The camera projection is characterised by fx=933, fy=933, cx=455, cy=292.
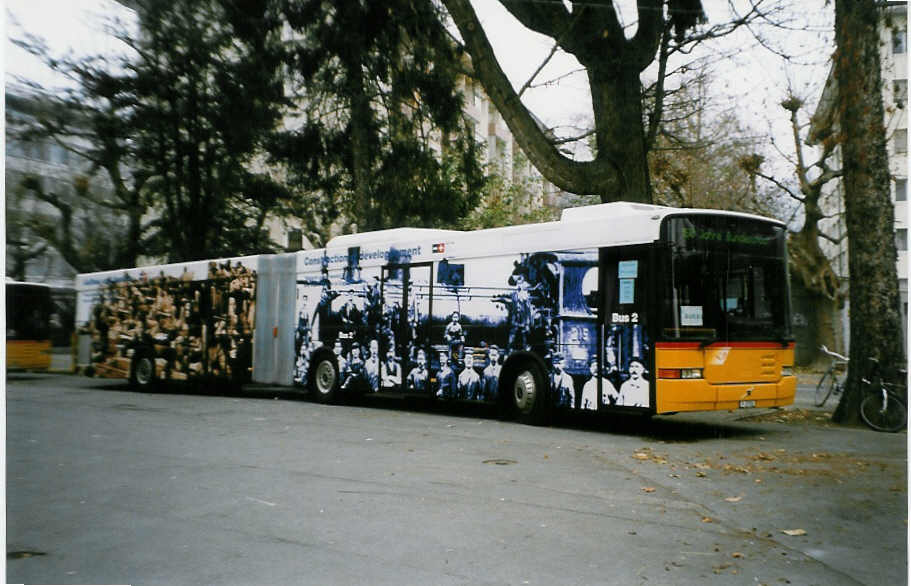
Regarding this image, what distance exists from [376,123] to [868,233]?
734 centimetres

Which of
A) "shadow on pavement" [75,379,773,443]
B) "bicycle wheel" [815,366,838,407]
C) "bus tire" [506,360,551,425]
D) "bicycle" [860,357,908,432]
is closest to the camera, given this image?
"bicycle" [860,357,908,432]

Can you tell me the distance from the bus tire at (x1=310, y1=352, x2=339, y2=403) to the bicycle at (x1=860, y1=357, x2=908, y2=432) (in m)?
8.35

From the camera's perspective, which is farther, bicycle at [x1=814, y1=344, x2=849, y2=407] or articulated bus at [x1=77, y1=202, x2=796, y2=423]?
bicycle at [x1=814, y1=344, x2=849, y2=407]

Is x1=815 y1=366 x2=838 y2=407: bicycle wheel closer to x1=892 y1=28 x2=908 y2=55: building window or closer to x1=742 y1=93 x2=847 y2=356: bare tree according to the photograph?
x1=892 y1=28 x2=908 y2=55: building window

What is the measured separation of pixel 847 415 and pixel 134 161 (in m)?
9.75

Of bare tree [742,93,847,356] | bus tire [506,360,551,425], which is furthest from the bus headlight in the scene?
bare tree [742,93,847,356]

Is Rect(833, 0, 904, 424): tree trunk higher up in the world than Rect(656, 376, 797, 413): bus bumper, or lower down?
higher up

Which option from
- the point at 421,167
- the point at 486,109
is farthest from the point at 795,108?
Result: the point at 421,167

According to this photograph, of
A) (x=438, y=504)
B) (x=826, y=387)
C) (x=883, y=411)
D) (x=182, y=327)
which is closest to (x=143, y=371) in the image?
(x=182, y=327)

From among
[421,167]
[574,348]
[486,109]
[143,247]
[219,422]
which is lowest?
[219,422]

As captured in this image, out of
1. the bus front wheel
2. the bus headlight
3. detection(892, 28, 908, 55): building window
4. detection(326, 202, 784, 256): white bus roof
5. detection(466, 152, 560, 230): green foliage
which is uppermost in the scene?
detection(466, 152, 560, 230): green foliage

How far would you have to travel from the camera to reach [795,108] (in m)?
17.9

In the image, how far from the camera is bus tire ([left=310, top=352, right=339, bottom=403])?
16.1m

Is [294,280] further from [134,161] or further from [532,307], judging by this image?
[134,161]
